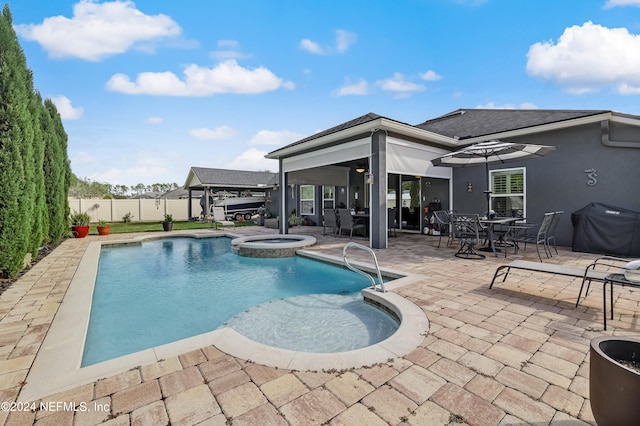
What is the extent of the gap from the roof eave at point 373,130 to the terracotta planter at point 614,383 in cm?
641

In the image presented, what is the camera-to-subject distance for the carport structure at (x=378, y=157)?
7.61 meters

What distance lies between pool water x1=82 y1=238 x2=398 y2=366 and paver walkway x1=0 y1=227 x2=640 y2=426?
79 centimetres

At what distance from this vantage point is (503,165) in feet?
28.9

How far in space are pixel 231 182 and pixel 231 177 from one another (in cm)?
115

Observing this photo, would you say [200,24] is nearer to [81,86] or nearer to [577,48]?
[81,86]

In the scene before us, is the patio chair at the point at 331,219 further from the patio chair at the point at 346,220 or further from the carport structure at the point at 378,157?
the carport structure at the point at 378,157

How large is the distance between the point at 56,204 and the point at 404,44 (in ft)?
43.7

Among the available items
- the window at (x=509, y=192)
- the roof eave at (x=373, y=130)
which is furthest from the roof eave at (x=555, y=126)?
the window at (x=509, y=192)

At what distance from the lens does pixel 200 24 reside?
850 cm

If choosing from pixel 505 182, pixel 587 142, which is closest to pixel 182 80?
pixel 505 182

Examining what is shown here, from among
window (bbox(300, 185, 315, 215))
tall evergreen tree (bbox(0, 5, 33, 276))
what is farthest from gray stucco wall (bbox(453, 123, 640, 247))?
tall evergreen tree (bbox(0, 5, 33, 276))

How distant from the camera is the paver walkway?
1642 mm

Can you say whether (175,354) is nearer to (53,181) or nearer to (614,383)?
(614,383)

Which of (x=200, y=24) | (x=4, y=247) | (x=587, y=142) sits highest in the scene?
(x=200, y=24)
